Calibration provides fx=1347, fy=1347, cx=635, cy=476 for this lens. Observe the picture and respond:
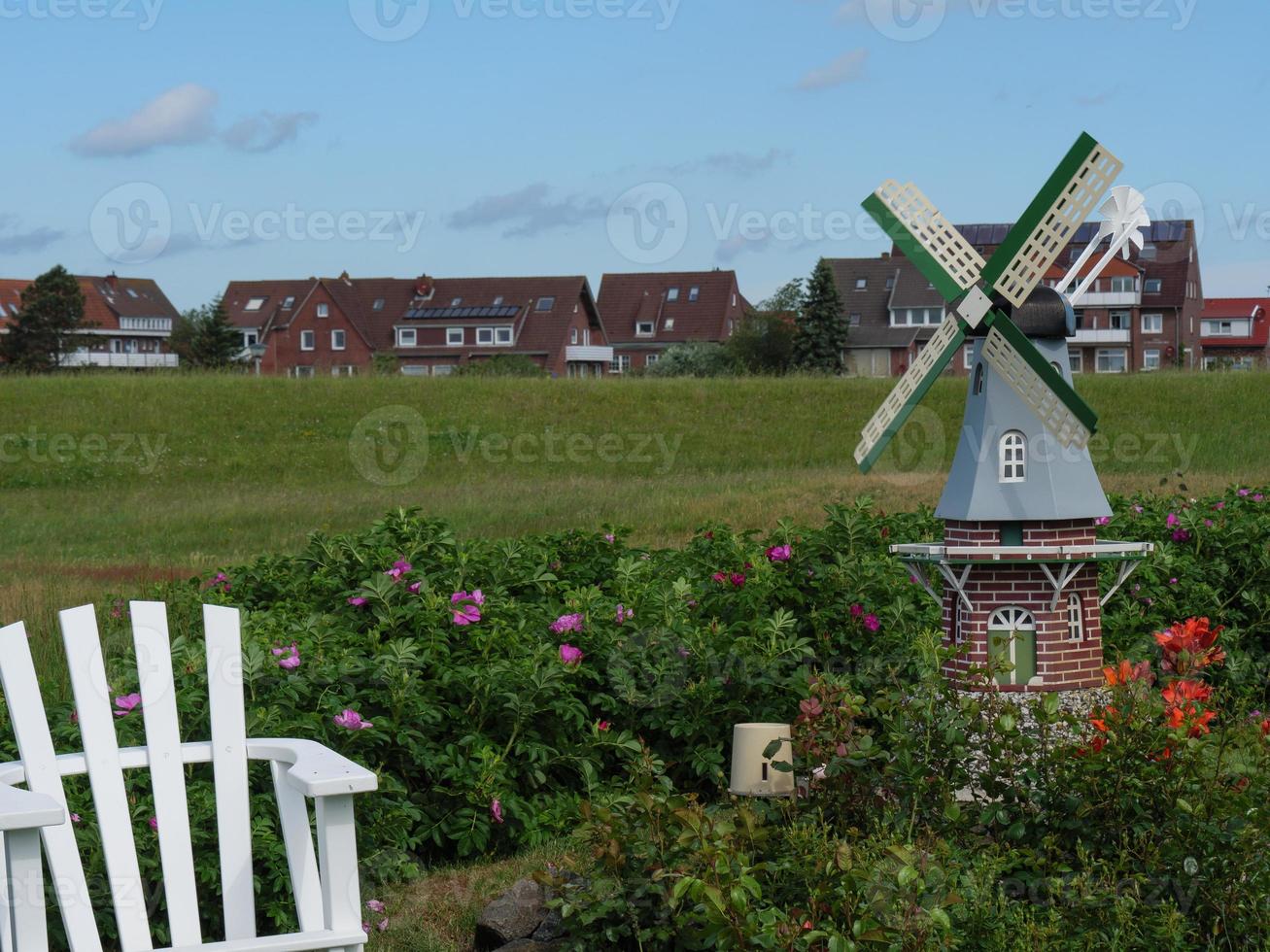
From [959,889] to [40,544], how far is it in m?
14.9

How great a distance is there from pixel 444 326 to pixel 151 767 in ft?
200

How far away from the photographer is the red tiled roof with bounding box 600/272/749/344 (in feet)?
223

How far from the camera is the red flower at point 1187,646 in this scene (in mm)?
4301

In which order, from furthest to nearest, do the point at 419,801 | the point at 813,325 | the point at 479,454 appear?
the point at 813,325, the point at 479,454, the point at 419,801

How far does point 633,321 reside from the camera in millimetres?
69500

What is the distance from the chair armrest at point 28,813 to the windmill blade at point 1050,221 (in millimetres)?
5025

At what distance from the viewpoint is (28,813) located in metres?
2.91

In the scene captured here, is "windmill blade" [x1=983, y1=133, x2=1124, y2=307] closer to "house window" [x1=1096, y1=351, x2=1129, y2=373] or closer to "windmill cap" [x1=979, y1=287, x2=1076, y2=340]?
"windmill cap" [x1=979, y1=287, x2=1076, y2=340]

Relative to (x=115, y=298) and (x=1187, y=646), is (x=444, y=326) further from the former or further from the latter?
(x=1187, y=646)

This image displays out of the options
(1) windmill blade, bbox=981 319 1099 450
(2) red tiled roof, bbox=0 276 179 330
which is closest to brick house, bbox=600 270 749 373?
(2) red tiled roof, bbox=0 276 179 330

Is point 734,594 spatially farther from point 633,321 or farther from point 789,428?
point 633,321

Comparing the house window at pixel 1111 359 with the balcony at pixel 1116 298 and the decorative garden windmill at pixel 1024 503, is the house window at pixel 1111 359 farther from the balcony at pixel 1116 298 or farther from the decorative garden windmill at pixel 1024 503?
the decorative garden windmill at pixel 1024 503

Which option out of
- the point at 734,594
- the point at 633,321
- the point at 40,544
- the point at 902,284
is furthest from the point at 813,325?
the point at 734,594

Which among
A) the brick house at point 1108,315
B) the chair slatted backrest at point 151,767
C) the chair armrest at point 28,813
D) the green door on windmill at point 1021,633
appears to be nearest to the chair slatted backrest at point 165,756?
the chair slatted backrest at point 151,767
